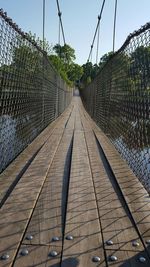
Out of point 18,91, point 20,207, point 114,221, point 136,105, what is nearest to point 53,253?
point 114,221

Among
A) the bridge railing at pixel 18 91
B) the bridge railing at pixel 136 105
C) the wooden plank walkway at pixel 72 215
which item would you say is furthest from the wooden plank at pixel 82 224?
the bridge railing at pixel 18 91

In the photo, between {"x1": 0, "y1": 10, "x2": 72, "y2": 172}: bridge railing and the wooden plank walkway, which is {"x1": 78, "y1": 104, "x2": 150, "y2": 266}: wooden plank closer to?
the wooden plank walkway

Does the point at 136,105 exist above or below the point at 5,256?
above

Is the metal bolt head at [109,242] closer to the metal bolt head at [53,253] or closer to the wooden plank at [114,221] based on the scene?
the wooden plank at [114,221]

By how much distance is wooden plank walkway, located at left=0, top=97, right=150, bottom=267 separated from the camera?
1.49 m

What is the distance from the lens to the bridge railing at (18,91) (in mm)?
3135

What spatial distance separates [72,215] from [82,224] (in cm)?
12

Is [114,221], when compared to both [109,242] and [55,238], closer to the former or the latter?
[109,242]

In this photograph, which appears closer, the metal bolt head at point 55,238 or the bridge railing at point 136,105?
the metal bolt head at point 55,238

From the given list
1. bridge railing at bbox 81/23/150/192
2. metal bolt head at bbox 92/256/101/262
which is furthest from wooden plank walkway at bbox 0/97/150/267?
bridge railing at bbox 81/23/150/192

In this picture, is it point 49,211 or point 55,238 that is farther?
point 49,211

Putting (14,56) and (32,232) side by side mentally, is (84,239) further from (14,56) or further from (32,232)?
(14,56)

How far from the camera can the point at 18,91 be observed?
12.5 ft

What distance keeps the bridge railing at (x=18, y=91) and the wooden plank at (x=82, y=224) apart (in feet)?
3.13
